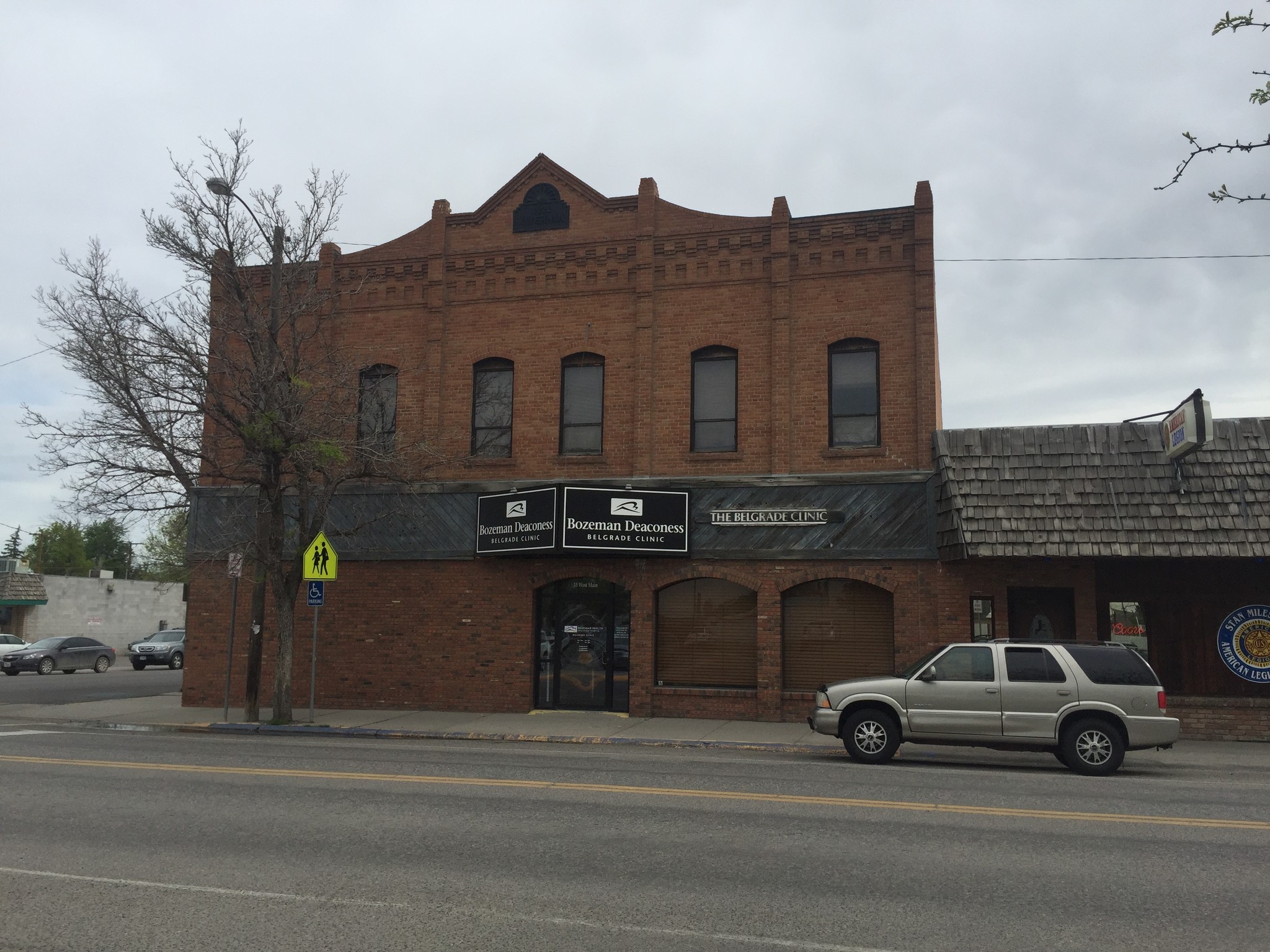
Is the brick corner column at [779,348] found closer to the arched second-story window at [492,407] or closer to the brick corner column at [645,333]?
the brick corner column at [645,333]

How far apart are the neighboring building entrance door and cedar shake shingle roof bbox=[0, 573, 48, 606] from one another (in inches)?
1452

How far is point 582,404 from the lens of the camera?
1972 cm

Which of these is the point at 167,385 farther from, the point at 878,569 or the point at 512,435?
the point at 878,569

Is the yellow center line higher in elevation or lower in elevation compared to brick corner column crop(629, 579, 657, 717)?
lower

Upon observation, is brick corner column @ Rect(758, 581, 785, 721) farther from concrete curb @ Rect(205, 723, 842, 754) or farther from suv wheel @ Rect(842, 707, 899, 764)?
suv wheel @ Rect(842, 707, 899, 764)

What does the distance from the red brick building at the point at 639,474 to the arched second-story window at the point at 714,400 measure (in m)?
0.05

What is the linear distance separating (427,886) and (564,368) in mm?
14222

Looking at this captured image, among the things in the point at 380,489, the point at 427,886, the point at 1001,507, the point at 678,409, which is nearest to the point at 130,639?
the point at 380,489

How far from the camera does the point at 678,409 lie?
19.0 metres

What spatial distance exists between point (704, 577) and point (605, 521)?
2.11 meters

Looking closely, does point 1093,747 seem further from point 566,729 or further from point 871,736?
point 566,729

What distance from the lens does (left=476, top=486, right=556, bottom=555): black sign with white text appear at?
1805cm

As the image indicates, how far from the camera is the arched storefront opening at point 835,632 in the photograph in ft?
58.0

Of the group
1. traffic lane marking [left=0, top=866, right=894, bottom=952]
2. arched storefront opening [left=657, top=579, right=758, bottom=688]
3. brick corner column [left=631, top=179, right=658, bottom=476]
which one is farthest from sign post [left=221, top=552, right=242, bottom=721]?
traffic lane marking [left=0, top=866, right=894, bottom=952]
